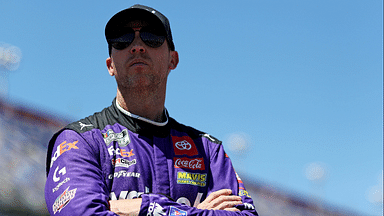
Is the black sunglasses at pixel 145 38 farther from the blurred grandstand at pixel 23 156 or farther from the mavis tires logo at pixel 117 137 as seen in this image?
the blurred grandstand at pixel 23 156

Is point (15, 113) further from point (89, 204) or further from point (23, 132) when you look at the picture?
point (89, 204)

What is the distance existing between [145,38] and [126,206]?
1447 mm

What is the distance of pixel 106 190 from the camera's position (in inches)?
138

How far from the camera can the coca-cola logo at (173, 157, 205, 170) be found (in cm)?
396

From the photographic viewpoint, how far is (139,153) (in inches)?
151

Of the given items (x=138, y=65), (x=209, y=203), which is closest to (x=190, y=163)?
(x=209, y=203)

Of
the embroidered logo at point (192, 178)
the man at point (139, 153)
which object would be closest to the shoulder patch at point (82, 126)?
the man at point (139, 153)

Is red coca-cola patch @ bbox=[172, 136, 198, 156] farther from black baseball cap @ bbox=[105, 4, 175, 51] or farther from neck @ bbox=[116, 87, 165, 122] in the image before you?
black baseball cap @ bbox=[105, 4, 175, 51]

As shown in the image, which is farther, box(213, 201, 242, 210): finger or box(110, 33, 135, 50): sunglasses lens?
box(110, 33, 135, 50): sunglasses lens

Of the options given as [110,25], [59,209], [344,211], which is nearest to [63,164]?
[59,209]

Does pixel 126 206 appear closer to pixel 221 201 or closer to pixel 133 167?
pixel 133 167

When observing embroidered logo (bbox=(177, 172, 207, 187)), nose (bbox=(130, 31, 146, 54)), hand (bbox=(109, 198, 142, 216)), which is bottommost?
hand (bbox=(109, 198, 142, 216))

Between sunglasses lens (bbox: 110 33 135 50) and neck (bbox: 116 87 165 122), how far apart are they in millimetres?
402

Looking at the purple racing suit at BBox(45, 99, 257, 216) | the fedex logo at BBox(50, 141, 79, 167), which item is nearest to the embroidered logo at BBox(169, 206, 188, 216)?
the purple racing suit at BBox(45, 99, 257, 216)
